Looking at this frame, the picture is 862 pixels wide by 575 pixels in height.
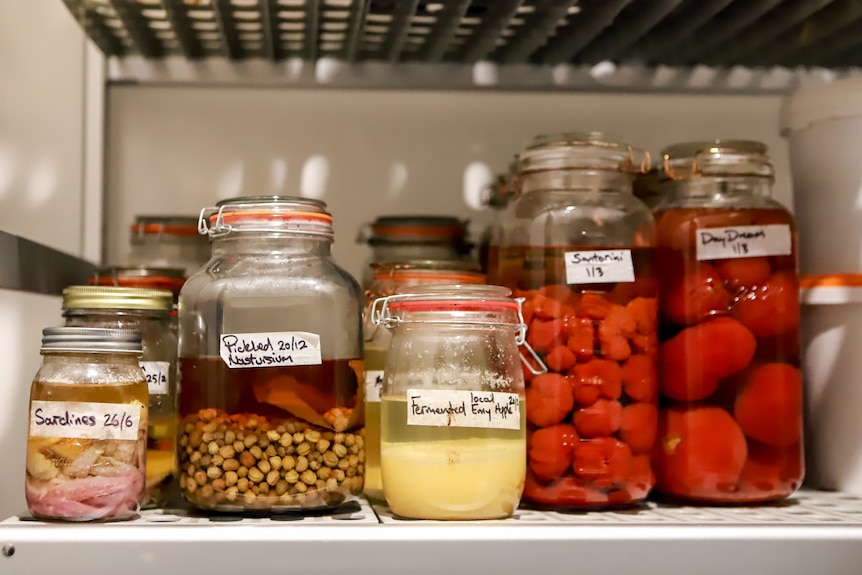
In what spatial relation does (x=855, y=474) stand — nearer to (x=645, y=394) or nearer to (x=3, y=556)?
(x=645, y=394)

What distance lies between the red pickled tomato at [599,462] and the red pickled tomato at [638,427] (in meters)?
0.02

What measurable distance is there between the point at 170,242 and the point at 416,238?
277 mm

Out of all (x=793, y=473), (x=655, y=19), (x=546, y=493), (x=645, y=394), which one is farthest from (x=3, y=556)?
(x=655, y=19)

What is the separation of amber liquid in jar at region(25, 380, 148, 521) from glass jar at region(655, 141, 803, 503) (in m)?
0.47

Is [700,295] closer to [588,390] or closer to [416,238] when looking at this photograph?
[588,390]

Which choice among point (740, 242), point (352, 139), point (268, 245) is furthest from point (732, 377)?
point (352, 139)

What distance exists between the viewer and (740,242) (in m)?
0.79

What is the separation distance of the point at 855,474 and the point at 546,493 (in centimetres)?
33

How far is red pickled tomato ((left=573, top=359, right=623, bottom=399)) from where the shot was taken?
2.45ft

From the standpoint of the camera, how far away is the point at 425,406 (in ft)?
2.24

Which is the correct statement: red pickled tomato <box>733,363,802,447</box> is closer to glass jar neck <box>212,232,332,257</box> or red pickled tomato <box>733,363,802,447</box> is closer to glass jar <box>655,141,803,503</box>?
glass jar <box>655,141,803,503</box>

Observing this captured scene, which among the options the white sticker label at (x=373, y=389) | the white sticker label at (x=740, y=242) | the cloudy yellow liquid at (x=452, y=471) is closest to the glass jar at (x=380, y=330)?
the white sticker label at (x=373, y=389)

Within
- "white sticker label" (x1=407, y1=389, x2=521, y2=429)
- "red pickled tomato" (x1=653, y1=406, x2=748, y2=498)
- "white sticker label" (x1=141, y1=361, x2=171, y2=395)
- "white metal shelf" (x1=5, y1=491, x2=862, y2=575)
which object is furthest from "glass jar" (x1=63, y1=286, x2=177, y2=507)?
"red pickled tomato" (x1=653, y1=406, x2=748, y2=498)

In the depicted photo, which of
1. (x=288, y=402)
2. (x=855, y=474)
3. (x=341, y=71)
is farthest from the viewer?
(x=341, y=71)
